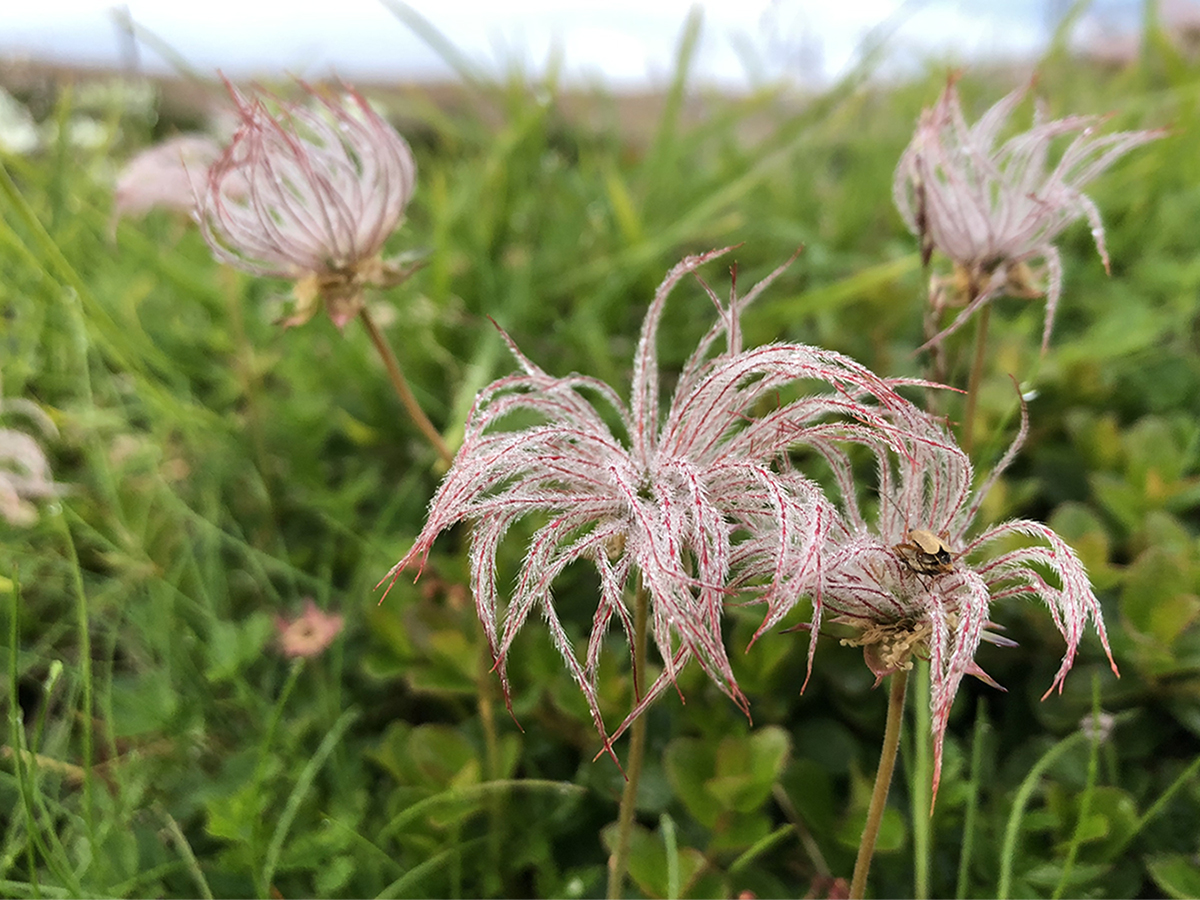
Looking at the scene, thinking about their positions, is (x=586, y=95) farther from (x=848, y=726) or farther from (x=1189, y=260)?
(x=848, y=726)

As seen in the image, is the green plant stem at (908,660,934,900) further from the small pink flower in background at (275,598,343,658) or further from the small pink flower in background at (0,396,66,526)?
the small pink flower in background at (0,396,66,526)

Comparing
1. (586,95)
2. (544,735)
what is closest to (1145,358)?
(544,735)

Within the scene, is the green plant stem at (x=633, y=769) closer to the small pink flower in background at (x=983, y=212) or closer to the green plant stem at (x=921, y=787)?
the green plant stem at (x=921, y=787)

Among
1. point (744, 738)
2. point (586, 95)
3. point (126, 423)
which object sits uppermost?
point (586, 95)

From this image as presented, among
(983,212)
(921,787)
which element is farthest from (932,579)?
(983,212)

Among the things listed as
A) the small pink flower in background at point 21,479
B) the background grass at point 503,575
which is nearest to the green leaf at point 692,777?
the background grass at point 503,575
